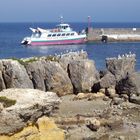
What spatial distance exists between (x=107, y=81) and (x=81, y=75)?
196 centimetres

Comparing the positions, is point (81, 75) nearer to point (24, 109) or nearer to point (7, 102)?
point (7, 102)

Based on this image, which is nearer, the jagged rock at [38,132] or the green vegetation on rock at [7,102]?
the green vegetation on rock at [7,102]

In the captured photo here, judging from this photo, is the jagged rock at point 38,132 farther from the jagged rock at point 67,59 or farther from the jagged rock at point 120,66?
the jagged rock at point 120,66

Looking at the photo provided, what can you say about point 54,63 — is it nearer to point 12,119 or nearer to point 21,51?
point 12,119

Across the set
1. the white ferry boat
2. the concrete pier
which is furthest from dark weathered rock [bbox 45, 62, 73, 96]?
the concrete pier

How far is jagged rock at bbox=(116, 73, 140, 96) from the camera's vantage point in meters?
37.2

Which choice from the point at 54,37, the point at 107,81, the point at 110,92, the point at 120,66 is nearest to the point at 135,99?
the point at 110,92

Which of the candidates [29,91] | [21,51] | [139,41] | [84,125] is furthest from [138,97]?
[139,41]

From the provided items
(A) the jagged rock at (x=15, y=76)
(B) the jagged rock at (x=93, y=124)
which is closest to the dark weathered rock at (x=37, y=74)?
(A) the jagged rock at (x=15, y=76)

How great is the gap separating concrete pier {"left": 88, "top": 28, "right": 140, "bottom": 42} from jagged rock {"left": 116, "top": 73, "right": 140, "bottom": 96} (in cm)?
8192

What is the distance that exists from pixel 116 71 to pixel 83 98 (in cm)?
726

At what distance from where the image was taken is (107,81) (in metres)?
40.3

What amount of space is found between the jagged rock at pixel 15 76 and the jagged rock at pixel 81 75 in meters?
4.21

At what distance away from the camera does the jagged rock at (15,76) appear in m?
36.2
